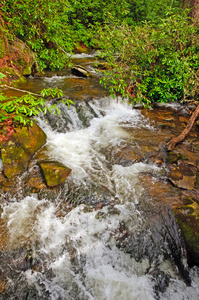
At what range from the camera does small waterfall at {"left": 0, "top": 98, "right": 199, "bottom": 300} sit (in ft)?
9.59

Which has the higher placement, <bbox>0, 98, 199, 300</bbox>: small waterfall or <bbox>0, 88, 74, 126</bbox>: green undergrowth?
<bbox>0, 88, 74, 126</bbox>: green undergrowth

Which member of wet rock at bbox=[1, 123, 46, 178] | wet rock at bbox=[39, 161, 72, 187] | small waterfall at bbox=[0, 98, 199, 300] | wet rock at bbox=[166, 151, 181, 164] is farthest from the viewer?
wet rock at bbox=[166, 151, 181, 164]

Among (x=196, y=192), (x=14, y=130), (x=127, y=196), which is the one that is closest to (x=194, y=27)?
(x=196, y=192)

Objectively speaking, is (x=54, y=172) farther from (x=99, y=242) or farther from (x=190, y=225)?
(x=190, y=225)

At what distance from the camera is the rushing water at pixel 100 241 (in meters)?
2.93

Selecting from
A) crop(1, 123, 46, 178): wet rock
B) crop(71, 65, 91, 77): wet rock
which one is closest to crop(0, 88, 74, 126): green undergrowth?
crop(1, 123, 46, 178): wet rock

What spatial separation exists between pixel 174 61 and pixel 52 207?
652cm

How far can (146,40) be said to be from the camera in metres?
6.58

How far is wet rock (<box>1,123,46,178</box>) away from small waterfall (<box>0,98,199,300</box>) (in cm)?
81

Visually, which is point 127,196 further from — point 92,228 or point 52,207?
point 52,207

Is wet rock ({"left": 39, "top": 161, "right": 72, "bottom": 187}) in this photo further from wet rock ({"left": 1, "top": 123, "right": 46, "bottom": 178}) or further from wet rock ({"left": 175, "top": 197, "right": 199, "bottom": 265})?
wet rock ({"left": 175, "top": 197, "right": 199, "bottom": 265})

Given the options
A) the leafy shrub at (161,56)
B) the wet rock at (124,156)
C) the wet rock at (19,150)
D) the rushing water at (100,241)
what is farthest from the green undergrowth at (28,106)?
the leafy shrub at (161,56)

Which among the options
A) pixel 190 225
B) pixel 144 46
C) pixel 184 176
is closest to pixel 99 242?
pixel 190 225

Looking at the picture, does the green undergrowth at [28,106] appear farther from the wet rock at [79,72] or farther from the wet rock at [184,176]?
the wet rock at [79,72]
